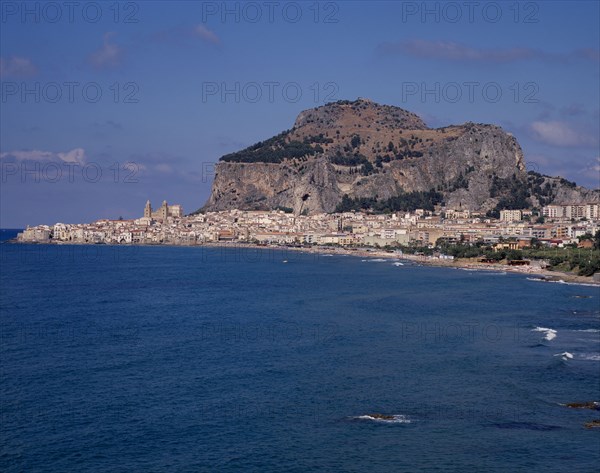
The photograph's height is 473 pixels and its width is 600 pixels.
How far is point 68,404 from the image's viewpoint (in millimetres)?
16625

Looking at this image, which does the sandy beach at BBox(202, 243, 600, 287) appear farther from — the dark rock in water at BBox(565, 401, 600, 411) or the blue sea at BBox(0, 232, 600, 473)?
the dark rock in water at BBox(565, 401, 600, 411)

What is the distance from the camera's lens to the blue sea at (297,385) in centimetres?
1395

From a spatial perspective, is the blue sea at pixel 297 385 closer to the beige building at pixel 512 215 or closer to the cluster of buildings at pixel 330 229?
the cluster of buildings at pixel 330 229

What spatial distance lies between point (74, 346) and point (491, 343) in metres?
12.3

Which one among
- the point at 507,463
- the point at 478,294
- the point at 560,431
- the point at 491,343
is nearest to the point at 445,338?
the point at 491,343

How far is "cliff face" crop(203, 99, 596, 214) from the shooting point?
123812 mm

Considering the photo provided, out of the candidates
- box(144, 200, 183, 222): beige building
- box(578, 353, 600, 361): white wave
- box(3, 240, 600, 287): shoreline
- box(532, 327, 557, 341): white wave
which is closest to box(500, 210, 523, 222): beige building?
box(3, 240, 600, 287): shoreline

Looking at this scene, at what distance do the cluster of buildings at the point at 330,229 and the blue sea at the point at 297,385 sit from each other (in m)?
52.9

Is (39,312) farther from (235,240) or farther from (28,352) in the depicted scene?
(235,240)

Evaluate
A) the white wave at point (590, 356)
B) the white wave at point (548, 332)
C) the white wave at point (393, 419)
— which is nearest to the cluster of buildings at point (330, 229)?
the white wave at point (548, 332)

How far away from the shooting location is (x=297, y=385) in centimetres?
1850

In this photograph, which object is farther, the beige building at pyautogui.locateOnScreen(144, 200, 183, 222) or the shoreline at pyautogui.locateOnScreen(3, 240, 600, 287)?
the beige building at pyautogui.locateOnScreen(144, 200, 183, 222)

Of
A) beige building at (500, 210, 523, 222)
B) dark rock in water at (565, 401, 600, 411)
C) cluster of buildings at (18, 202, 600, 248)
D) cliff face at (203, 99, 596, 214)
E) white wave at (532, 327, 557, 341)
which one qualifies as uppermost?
cliff face at (203, 99, 596, 214)

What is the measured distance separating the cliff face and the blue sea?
9012 centimetres
